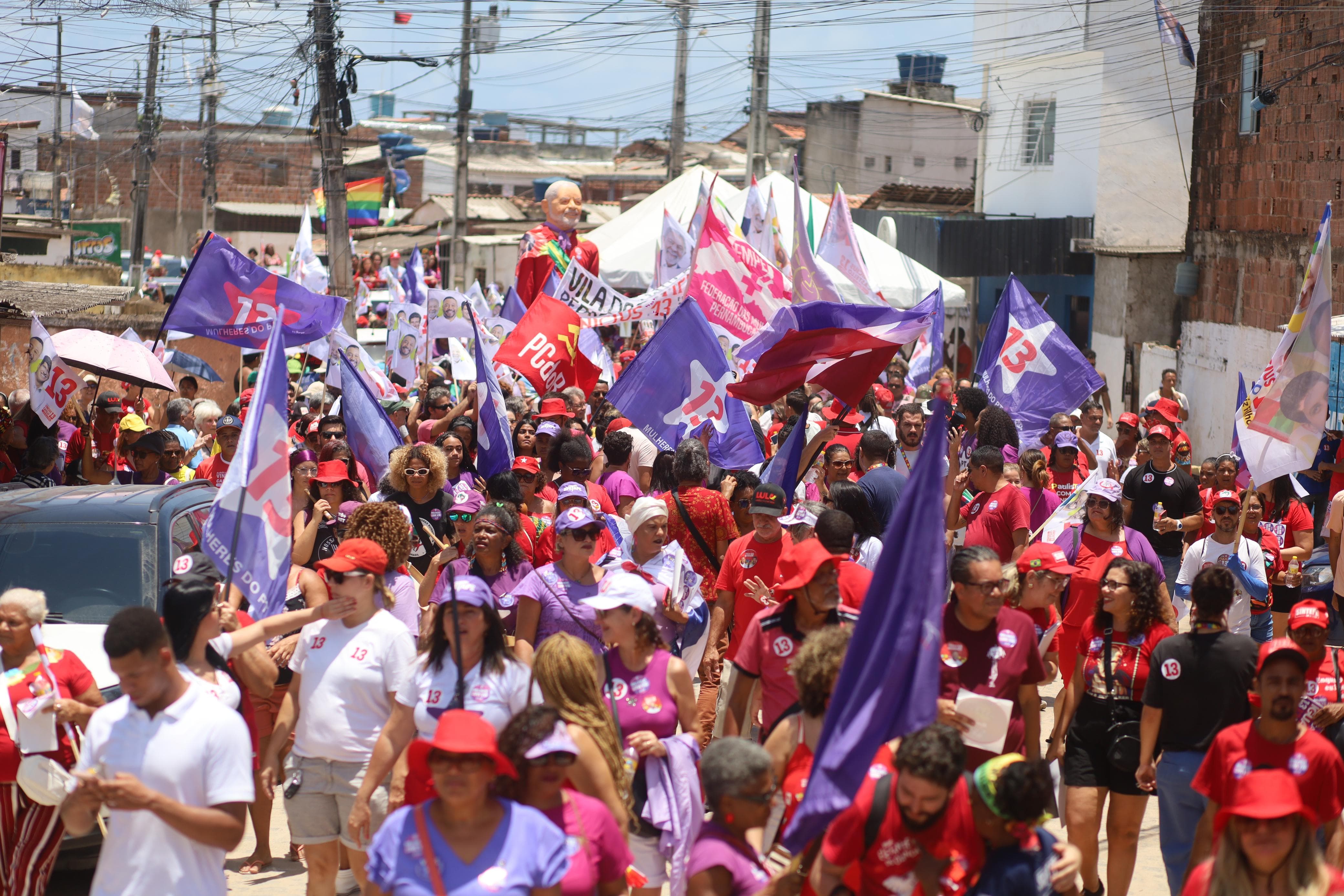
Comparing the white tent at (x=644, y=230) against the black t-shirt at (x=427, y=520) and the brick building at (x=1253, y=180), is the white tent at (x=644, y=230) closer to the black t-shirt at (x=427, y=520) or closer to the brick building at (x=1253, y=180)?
the brick building at (x=1253, y=180)

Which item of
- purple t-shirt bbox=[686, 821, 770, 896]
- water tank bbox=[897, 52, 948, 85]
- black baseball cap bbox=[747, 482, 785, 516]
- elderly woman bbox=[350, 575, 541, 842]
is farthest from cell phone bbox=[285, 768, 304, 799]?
water tank bbox=[897, 52, 948, 85]

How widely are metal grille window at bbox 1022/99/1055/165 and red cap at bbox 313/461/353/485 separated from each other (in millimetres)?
27610

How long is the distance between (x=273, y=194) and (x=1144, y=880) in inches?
2450

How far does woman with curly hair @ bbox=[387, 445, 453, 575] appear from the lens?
787 centimetres

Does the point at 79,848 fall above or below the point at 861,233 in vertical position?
below

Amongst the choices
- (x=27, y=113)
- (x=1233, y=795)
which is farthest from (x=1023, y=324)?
(x=27, y=113)

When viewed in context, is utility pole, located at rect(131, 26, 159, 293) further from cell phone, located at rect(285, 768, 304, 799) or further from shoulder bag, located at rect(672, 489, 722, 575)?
cell phone, located at rect(285, 768, 304, 799)

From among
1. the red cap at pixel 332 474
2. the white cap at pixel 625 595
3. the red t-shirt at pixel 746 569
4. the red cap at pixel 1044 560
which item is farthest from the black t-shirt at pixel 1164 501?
the white cap at pixel 625 595

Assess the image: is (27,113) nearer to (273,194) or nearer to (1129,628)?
(273,194)

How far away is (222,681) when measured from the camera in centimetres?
491

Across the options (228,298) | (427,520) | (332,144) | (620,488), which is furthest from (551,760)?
(332,144)

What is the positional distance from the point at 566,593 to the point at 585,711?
1.66 meters

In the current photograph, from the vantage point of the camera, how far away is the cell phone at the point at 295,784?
5.40 meters

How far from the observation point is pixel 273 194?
64.2m
